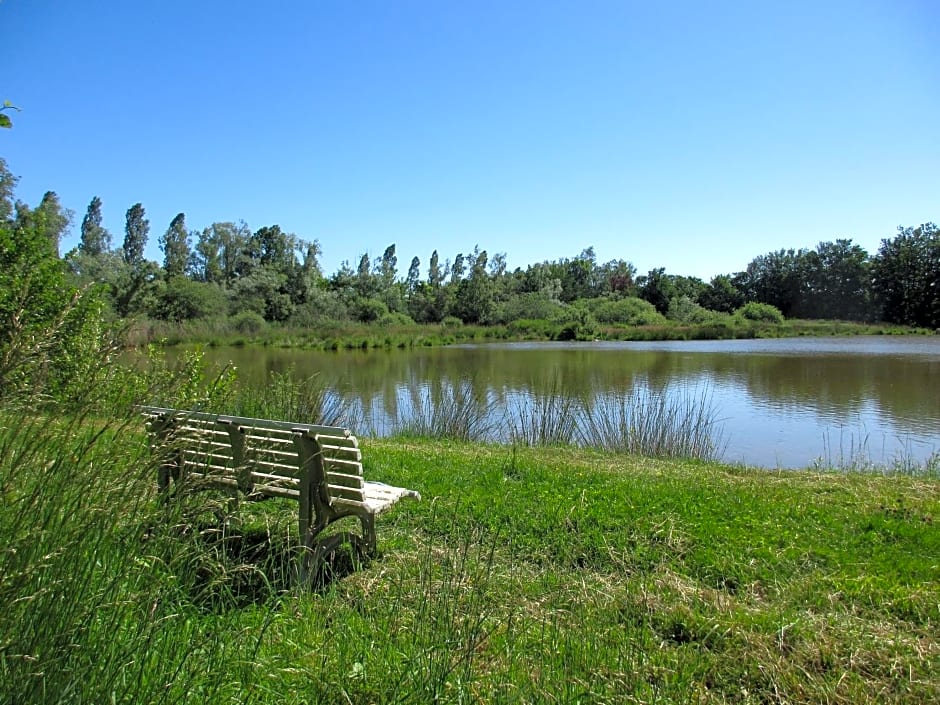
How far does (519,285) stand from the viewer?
6425cm

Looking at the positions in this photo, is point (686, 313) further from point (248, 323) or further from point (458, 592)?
point (458, 592)

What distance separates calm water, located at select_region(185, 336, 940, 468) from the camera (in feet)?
30.2

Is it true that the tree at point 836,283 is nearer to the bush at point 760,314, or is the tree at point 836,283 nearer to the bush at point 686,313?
the bush at point 760,314

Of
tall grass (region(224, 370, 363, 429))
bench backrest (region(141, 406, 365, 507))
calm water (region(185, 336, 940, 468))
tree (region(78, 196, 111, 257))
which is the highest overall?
tree (region(78, 196, 111, 257))

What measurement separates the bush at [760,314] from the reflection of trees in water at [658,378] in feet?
104

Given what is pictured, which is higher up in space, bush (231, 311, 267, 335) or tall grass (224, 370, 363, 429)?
bush (231, 311, 267, 335)

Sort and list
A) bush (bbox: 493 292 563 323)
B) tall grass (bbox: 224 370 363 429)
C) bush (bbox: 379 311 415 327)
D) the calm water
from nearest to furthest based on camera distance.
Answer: tall grass (bbox: 224 370 363 429)
the calm water
bush (bbox: 379 311 415 327)
bush (bbox: 493 292 563 323)

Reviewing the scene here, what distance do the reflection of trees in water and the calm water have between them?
0.03 metres

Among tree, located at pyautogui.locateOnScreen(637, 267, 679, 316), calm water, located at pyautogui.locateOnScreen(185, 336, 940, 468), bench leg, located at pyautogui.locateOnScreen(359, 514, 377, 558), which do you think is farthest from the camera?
tree, located at pyautogui.locateOnScreen(637, 267, 679, 316)

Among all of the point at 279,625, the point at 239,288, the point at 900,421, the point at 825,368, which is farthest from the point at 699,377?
the point at 239,288

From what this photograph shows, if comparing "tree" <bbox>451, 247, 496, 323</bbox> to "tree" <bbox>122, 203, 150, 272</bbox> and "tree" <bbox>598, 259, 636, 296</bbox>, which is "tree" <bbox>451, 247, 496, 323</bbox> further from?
"tree" <bbox>122, 203, 150, 272</bbox>

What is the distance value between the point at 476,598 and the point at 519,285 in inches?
2470

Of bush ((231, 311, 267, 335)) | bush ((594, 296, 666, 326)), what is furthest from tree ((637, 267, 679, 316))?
bush ((231, 311, 267, 335))

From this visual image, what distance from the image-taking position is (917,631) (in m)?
2.48
